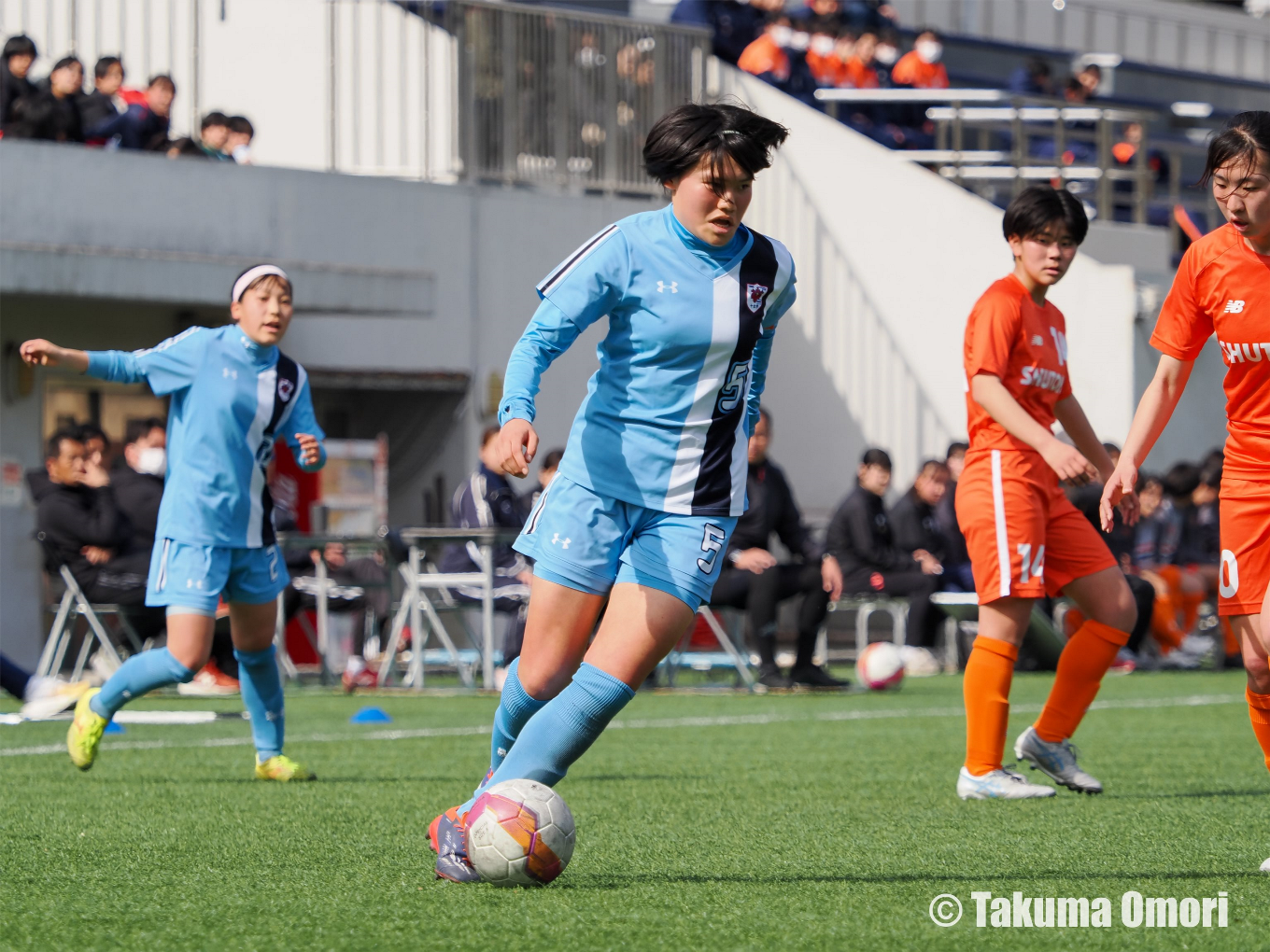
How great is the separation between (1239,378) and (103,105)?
1222 cm

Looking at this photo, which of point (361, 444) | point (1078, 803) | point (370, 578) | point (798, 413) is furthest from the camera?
point (798, 413)

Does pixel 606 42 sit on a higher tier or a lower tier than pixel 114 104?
higher

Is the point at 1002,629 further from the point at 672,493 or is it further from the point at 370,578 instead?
the point at 370,578

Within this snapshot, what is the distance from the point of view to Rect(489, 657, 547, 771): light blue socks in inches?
178

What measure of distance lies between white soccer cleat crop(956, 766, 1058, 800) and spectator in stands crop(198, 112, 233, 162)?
439 inches

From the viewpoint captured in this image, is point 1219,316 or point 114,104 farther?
point 114,104

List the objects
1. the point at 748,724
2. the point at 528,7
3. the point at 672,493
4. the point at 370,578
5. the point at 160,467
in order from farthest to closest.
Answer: the point at 528,7, the point at 370,578, the point at 160,467, the point at 748,724, the point at 672,493

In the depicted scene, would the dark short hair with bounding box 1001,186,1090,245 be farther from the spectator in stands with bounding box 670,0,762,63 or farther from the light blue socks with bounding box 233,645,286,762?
the spectator in stands with bounding box 670,0,762,63

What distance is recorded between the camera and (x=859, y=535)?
48.8 feet

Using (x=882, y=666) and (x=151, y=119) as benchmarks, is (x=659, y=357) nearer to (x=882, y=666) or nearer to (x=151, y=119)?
(x=882, y=666)

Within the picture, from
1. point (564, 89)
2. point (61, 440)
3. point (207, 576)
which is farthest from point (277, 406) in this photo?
point (564, 89)

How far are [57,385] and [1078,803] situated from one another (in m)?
11.9

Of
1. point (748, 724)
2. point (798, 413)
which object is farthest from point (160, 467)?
point (798, 413)

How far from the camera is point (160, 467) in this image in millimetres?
13875
